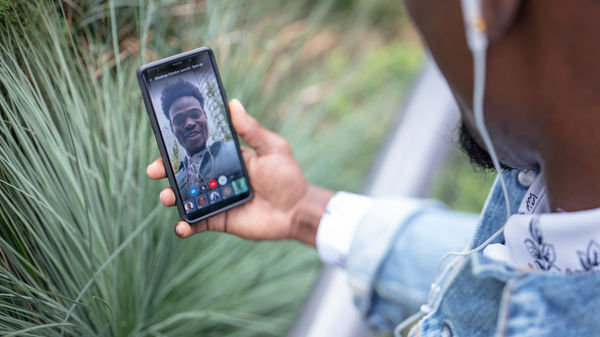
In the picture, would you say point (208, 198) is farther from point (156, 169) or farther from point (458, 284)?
point (458, 284)

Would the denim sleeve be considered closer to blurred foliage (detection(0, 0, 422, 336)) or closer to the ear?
blurred foliage (detection(0, 0, 422, 336))

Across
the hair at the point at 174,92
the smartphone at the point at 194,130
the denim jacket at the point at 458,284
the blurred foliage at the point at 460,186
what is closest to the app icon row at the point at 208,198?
the smartphone at the point at 194,130

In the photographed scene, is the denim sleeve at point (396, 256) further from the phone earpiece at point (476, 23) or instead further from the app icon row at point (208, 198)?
the phone earpiece at point (476, 23)

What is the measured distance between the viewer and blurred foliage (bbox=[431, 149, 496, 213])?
1.61 metres

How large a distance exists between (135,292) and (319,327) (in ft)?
1.21

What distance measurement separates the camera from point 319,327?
1.02 metres

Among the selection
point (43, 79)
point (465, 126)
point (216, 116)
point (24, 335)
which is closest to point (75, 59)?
point (43, 79)

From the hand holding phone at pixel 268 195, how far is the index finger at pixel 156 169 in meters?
0.10

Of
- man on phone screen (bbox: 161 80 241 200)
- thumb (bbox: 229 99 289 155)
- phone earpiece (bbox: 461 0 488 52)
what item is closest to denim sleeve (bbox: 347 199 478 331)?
thumb (bbox: 229 99 289 155)

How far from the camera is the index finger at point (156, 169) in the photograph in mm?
686

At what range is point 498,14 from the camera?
0.47 metres

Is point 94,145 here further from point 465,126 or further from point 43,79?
point 465,126

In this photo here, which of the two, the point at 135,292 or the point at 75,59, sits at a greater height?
the point at 75,59

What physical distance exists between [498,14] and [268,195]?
49 cm
